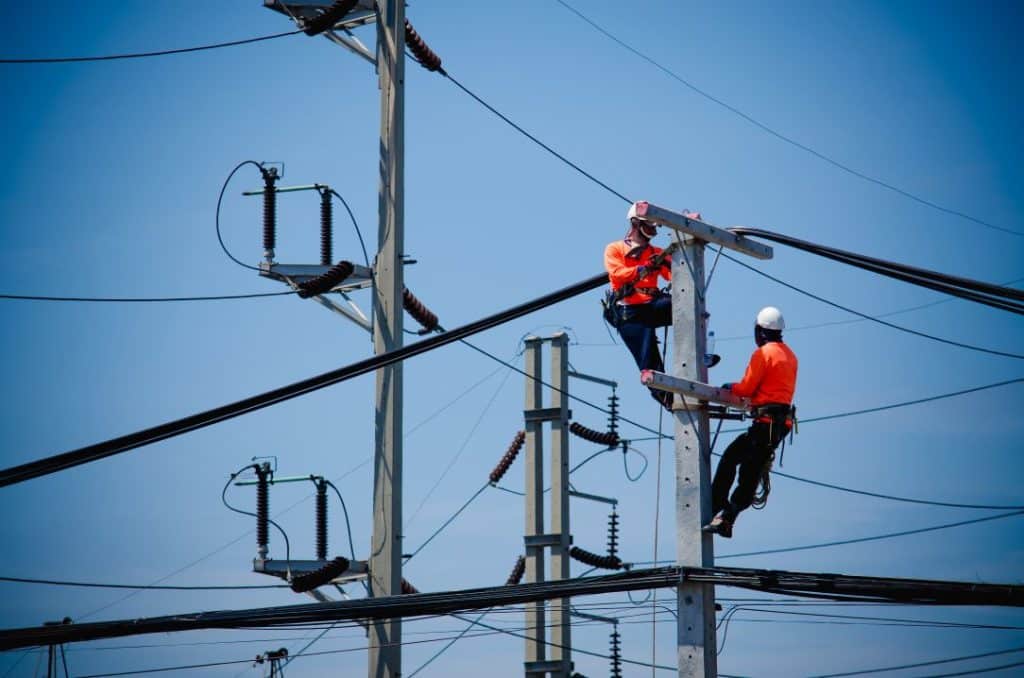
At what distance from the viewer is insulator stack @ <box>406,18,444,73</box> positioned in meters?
16.3

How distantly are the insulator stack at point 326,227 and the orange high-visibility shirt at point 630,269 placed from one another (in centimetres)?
467

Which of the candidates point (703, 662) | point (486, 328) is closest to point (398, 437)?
point (486, 328)

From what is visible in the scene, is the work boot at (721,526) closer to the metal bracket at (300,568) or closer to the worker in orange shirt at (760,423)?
the worker in orange shirt at (760,423)

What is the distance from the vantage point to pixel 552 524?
18969mm

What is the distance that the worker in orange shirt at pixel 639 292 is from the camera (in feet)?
38.0

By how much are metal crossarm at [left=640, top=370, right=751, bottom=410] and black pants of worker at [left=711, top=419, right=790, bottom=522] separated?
295 millimetres

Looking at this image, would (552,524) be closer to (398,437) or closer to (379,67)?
(398,437)

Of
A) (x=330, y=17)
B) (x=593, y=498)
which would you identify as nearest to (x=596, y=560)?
(x=593, y=498)

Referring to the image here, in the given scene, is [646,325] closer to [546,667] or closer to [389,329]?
[389,329]

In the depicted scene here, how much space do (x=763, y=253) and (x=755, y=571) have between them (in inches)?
87.5

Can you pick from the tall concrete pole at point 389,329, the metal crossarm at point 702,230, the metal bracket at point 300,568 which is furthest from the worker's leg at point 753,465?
the metal bracket at point 300,568

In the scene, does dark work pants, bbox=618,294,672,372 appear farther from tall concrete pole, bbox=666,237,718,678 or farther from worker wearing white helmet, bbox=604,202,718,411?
tall concrete pole, bbox=666,237,718,678

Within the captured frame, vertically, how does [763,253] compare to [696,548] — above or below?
above

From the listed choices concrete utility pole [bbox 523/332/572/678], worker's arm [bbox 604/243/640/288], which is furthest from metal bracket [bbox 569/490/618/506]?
worker's arm [bbox 604/243/640/288]
